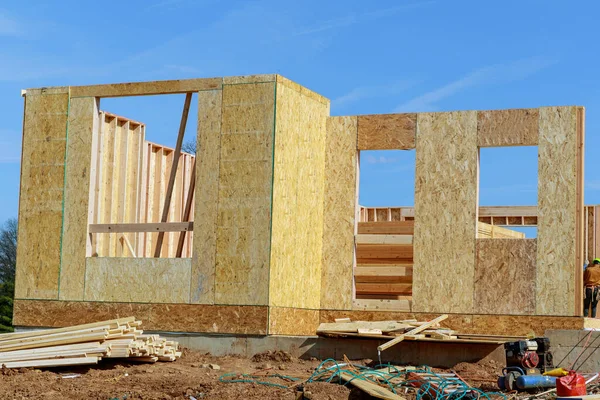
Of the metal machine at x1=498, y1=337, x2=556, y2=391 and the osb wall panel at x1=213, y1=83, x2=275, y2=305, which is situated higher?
the osb wall panel at x1=213, y1=83, x2=275, y2=305

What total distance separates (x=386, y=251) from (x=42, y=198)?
18.5 feet

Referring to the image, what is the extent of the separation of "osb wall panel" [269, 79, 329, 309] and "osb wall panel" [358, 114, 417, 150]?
665 millimetres

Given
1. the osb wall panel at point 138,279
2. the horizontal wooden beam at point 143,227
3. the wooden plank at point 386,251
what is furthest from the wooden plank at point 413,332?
the horizontal wooden beam at point 143,227

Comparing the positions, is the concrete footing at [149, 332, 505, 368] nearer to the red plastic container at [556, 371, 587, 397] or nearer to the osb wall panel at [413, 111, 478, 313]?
the osb wall panel at [413, 111, 478, 313]

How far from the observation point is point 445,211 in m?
13.1

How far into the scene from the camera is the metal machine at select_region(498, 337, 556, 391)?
9602 millimetres

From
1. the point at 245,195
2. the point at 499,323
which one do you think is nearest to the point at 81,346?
the point at 245,195

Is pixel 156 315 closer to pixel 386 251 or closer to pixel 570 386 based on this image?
pixel 386 251

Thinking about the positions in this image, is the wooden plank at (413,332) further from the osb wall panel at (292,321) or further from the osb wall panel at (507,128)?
the osb wall panel at (507,128)

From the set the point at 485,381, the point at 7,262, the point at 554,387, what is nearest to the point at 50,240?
the point at 485,381

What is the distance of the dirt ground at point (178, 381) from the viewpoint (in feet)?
31.3

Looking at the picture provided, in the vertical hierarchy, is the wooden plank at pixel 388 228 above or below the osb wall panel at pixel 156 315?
above

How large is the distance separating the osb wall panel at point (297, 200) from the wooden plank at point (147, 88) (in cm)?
125

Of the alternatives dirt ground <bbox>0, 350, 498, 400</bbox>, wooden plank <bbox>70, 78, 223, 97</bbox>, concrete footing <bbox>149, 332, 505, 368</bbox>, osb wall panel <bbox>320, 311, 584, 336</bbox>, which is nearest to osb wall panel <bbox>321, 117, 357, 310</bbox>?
osb wall panel <bbox>320, 311, 584, 336</bbox>
